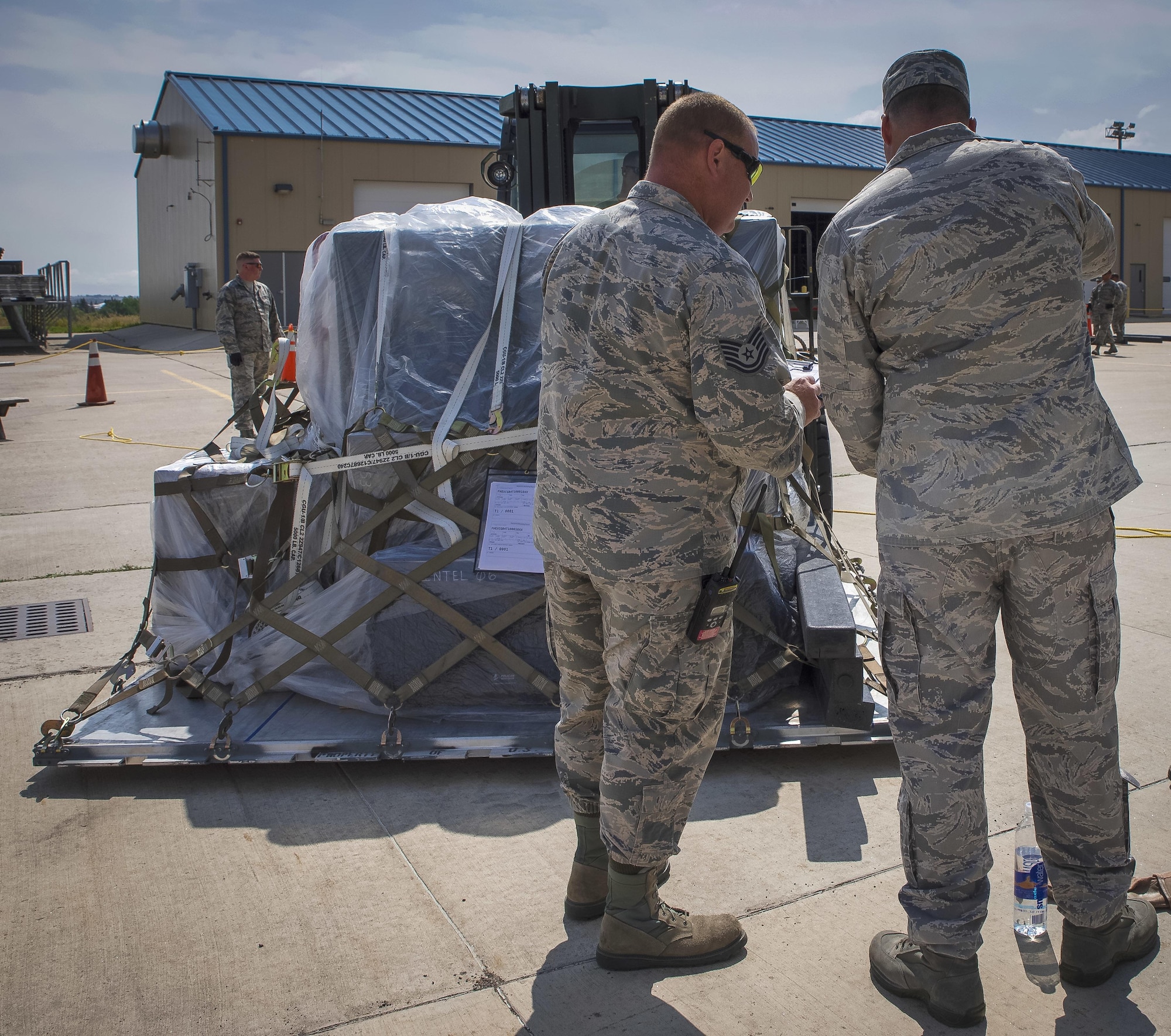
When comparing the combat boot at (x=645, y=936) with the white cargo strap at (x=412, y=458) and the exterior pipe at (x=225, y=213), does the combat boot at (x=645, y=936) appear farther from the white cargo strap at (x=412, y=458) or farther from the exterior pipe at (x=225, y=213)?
the exterior pipe at (x=225, y=213)

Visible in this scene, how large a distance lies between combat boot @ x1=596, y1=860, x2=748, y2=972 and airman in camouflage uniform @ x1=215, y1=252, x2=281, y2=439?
→ 944cm

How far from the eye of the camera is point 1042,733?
2.32 meters

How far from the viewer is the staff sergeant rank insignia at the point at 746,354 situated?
219cm

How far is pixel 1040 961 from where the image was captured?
8.00ft

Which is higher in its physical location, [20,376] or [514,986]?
[20,376]

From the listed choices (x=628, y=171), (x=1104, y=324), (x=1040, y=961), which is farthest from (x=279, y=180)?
(x=1040, y=961)

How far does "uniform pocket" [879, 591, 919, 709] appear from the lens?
2240 mm

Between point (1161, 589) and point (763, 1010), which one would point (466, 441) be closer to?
point (763, 1010)

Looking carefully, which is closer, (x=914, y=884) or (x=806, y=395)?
(x=914, y=884)

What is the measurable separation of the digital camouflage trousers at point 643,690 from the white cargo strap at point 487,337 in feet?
4.35

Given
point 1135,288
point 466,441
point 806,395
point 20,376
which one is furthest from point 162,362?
point 1135,288

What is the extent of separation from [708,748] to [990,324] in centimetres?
114

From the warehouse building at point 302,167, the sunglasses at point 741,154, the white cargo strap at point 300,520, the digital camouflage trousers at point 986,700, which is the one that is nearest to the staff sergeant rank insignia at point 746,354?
the sunglasses at point 741,154

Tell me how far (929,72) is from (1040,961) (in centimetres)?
203
